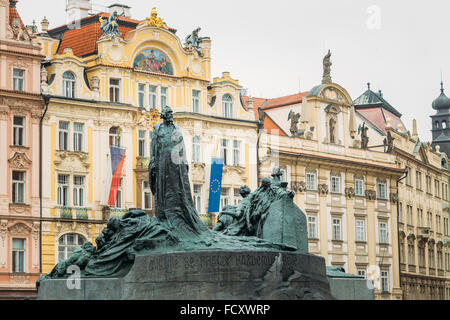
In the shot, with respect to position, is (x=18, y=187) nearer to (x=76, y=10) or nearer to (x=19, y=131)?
(x=19, y=131)

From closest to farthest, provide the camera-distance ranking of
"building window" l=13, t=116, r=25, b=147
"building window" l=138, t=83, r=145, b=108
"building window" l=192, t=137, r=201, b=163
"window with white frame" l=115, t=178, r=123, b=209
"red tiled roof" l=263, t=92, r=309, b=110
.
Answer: "building window" l=13, t=116, r=25, b=147 < "window with white frame" l=115, t=178, r=123, b=209 < "building window" l=138, t=83, r=145, b=108 < "building window" l=192, t=137, r=201, b=163 < "red tiled roof" l=263, t=92, r=309, b=110

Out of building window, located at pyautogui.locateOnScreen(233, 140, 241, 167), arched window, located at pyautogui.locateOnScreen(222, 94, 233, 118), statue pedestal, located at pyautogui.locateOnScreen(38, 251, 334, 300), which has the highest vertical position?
arched window, located at pyautogui.locateOnScreen(222, 94, 233, 118)

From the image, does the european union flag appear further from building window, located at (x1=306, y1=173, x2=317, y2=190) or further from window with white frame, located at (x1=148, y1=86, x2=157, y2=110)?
building window, located at (x1=306, y1=173, x2=317, y2=190)

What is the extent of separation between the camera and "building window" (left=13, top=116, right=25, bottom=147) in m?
47.1

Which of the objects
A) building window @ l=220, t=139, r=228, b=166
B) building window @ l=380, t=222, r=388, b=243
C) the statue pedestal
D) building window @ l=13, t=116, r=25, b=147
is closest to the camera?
the statue pedestal

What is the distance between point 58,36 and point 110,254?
32.1 metres

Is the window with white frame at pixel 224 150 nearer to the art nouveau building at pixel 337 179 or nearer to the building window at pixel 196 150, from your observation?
the building window at pixel 196 150

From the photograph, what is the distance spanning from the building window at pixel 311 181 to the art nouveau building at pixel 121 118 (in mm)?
4818

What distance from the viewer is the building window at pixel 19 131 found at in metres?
47.1

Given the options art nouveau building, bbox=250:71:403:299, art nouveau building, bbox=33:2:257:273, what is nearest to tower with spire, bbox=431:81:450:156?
art nouveau building, bbox=250:71:403:299

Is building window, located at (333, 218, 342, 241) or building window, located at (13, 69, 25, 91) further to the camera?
building window, located at (333, 218, 342, 241)

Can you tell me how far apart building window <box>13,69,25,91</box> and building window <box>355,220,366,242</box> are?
2171cm

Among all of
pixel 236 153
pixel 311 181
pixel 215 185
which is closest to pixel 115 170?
pixel 215 185

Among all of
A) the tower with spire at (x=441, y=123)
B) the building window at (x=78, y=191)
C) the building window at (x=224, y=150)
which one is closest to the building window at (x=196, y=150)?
the building window at (x=224, y=150)
